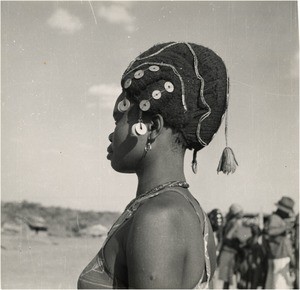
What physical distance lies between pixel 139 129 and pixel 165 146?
12 centimetres

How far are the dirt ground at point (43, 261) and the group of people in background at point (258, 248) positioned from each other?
2.56 meters

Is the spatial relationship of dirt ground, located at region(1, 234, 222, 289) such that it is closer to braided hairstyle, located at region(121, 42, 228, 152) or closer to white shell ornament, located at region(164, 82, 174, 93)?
braided hairstyle, located at region(121, 42, 228, 152)

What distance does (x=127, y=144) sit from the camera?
2.09 meters

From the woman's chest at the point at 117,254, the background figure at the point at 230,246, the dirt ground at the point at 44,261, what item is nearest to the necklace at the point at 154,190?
the woman's chest at the point at 117,254

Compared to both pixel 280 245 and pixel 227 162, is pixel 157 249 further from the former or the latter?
pixel 280 245

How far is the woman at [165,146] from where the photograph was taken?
6.21ft

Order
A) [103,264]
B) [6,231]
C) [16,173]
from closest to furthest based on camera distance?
[103,264] → [16,173] → [6,231]

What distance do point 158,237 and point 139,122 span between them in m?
0.44

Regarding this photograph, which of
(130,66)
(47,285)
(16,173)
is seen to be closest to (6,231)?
(47,285)

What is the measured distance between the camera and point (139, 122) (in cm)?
207

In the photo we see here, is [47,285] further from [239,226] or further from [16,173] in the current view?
[239,226]

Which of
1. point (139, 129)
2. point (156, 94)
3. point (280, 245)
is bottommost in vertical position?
point (280, 245)

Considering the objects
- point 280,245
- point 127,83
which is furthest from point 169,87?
point 280,245

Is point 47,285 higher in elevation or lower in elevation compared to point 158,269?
lower
